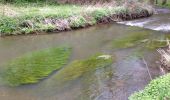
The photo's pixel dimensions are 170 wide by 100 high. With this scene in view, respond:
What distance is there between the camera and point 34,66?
11633 millimetres

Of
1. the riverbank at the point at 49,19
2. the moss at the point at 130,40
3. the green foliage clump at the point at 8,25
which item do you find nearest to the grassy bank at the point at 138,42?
the moss at the point at 130,40

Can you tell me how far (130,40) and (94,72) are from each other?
6106 mm

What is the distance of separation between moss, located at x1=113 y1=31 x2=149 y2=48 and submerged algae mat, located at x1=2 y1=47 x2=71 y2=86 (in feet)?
9.27

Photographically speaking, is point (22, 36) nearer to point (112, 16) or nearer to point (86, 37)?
point (86, 37)

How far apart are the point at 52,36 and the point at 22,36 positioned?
1.71 meters

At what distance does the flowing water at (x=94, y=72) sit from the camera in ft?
29.8

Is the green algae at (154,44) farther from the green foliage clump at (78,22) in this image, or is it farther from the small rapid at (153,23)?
the green foliage clump at (78,22)

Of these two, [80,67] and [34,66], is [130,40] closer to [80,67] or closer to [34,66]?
[80,67]

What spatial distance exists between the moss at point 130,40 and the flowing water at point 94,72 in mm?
412

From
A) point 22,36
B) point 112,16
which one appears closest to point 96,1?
point 112,16

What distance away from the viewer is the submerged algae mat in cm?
1025

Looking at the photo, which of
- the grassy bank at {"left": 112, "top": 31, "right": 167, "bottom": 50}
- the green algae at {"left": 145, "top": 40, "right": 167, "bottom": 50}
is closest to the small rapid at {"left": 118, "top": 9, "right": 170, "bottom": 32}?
the grassy bank at {"left": 112, "top": 31, "right": 167, "bottom": 50}

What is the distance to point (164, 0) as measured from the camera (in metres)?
39.5

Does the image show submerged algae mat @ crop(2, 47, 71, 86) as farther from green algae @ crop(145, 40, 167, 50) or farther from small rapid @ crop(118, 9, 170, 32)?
small rapid @ crop(118, 9, 170, 32)
